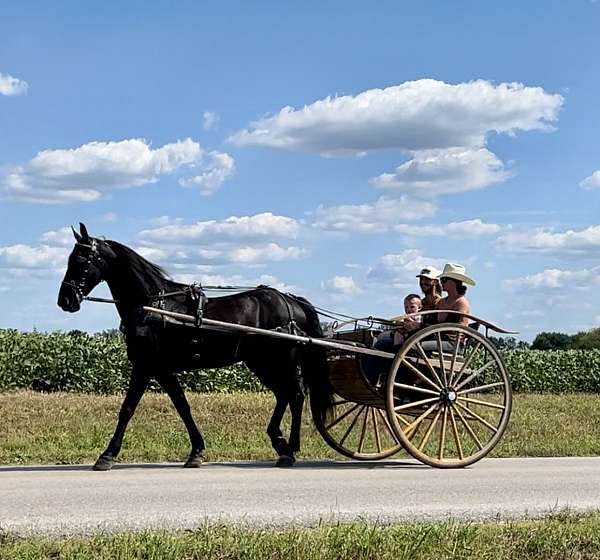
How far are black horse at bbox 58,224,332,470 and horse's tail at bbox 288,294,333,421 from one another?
1 centimetres

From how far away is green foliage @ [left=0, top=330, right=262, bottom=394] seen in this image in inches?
830

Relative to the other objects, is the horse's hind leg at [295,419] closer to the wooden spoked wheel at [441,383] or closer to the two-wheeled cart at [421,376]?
the two-wheeled cart at [421,376]

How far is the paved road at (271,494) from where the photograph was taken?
22.6ft

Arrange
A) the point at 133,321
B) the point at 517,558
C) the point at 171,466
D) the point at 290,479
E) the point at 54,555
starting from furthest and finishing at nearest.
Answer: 1. the point at 171,466
2. the point at 133,321
3. the point at 290,479
4. the point at 517,558
5. the point at 54,555

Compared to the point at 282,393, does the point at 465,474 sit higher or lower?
lower

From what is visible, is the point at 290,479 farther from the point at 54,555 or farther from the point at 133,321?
the point at 54,555

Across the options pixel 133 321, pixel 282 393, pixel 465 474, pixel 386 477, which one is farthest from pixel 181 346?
pixel 465 474

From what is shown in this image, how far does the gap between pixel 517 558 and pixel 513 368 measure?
24047mm

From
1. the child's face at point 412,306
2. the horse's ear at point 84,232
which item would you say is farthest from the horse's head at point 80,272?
the child's face at point 412,306

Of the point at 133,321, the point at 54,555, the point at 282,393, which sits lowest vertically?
the point at 54,555

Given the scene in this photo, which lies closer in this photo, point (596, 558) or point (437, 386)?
point (596, 558)

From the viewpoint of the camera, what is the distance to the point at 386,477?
30.3 feet

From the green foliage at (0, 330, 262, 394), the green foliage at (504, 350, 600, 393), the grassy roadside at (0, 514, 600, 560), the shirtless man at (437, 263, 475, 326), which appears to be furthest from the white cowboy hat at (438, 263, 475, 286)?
the green foliage at (504, 350, 600, 393)

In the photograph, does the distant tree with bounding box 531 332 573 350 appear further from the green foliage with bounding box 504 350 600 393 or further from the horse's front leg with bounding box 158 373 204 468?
the horse's front leg with bounding box 158 373 204 468
